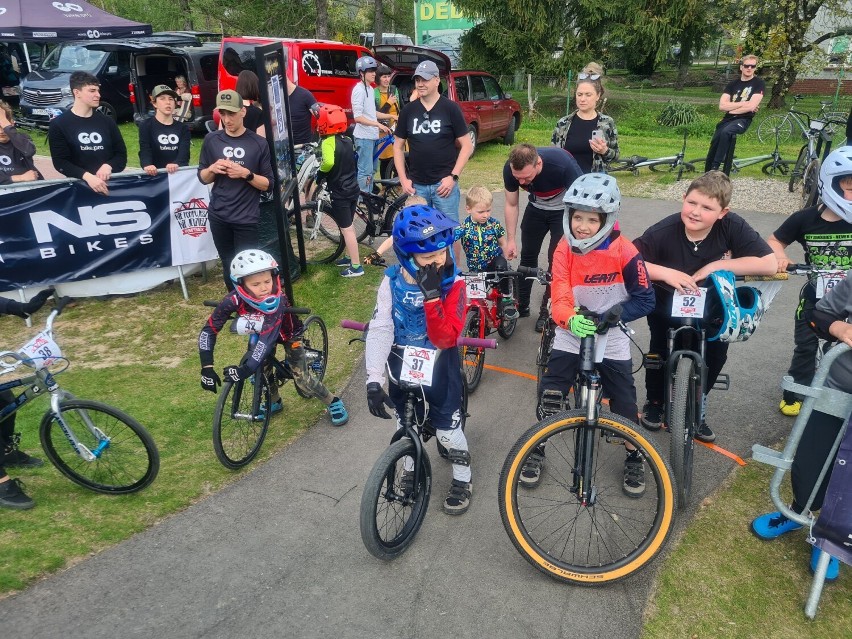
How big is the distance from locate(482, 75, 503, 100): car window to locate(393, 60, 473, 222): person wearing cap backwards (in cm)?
982

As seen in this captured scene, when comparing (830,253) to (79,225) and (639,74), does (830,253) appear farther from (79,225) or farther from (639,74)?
(639,74)

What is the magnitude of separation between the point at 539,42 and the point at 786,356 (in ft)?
62.9

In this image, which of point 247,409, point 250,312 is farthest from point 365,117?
point 247,409

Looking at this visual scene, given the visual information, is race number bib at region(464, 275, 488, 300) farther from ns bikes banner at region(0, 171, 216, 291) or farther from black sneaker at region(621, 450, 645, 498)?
ns bikes banner at region(0, 171, 216, 291)

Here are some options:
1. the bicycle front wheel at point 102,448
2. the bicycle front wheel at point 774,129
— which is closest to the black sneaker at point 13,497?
the bicycle front wheel at point 102,448

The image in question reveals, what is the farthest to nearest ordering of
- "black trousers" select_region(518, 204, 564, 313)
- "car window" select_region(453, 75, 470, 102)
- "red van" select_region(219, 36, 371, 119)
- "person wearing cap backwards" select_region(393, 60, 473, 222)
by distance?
"car window" select_region(453, 75, 470, 102) < "red van" select_region(219, 36, 371, 119) < "person wearing cap backwards" select_region(393, 60, 473, 222) < "black trousers" select_region(518, 204, 564, 313)

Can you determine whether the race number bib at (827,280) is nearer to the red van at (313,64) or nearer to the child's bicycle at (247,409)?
the child's bicycle at (247,409)

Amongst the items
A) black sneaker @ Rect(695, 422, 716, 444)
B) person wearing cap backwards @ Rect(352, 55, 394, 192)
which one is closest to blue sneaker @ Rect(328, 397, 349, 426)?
black sneaker @ Rect(695, 422, 716, 444)

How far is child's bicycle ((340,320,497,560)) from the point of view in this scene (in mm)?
3301

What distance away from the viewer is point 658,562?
11.6 ft

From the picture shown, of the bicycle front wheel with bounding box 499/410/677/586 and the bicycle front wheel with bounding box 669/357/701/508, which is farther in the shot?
the bicycle front wheel with bounding box 669/357/701/508

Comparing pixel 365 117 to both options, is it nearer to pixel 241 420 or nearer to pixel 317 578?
pixel 241 420

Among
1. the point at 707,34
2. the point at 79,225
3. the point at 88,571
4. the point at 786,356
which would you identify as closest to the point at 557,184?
the point at 786,356

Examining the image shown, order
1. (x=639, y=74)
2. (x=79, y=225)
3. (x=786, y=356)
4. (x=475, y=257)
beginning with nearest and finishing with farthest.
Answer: (x=475, y=257) → (x=786, y=356) → (x=79, y=225) → (x=639, y=74)
